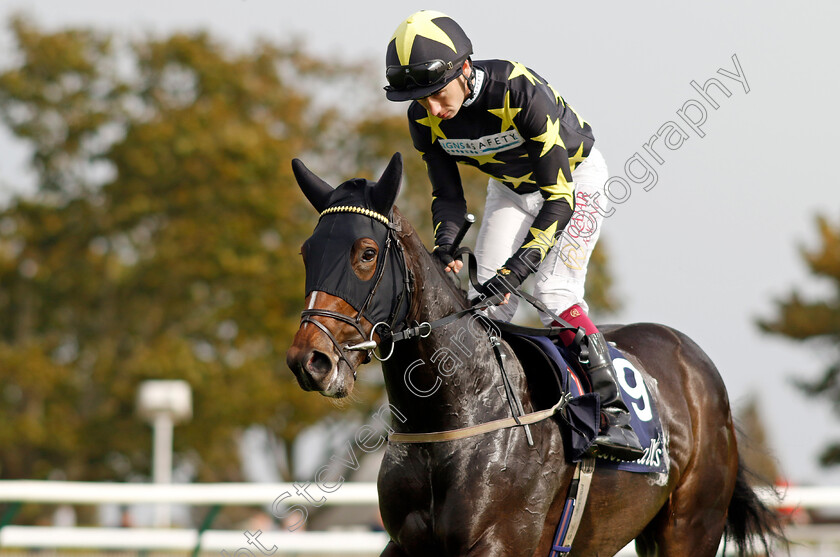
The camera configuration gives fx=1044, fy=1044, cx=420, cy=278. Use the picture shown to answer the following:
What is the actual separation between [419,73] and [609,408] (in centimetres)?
154

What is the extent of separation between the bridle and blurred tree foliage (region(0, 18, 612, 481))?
18.0 meters

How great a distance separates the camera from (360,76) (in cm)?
2575

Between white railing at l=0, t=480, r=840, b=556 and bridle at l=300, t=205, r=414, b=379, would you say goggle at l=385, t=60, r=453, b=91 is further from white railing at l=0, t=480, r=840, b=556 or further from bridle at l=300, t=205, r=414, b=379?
white railing at l=0, t=480, r=840, b=556

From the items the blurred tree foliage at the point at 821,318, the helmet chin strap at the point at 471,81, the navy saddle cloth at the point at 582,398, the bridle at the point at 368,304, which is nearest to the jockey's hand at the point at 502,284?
the navy saddle cloth at the point at 582,398

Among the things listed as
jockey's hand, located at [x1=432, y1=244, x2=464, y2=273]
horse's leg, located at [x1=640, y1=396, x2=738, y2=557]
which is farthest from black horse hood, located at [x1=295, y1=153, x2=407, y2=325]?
horse's leg, located at [x1=640, y1=396, x2=738, y2=557]

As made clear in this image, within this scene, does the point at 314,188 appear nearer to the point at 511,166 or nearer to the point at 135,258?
the point at 511,166

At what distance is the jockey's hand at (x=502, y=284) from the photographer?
3.95 m

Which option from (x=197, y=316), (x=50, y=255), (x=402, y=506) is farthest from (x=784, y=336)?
(x=402, y=506)

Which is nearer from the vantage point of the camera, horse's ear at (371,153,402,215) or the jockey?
horse's ear at (371,153,402,215)

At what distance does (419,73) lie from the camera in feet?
12.4

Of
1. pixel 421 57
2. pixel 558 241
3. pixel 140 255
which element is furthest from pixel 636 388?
pixel 140 255

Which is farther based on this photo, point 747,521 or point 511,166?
point 747,521

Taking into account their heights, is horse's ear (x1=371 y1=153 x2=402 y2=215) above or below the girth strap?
above

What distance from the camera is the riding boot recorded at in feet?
13.6
